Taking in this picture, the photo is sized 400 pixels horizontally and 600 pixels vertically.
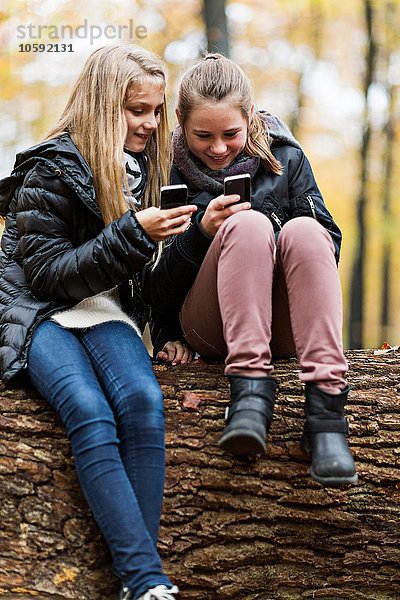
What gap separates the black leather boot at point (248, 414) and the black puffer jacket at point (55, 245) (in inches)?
26.1

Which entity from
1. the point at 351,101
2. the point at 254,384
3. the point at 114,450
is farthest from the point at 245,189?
the point at 351,101

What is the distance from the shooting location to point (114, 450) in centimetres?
248

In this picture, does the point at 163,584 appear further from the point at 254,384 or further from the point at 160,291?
the point at 160,291

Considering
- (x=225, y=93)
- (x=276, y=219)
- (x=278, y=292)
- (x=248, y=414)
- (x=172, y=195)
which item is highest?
(x=225, y=93)

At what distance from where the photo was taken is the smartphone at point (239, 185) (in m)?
2.84

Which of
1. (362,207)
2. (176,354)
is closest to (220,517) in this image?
(176,354)

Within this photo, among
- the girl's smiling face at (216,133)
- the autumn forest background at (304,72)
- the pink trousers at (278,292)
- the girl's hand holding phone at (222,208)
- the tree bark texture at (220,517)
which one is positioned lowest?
the tree bark texture at (220,517)

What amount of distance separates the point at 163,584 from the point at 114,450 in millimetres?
483

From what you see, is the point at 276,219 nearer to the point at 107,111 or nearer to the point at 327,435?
the point at 107,111

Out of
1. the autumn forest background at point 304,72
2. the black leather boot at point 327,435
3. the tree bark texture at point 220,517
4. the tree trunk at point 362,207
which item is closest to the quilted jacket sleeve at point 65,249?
the tree bark texture at point 220,517

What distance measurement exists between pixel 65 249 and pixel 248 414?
100 cm

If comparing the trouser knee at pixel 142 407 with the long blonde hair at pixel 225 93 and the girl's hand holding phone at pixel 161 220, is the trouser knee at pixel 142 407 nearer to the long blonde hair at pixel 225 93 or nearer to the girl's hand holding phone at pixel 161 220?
the girl's hand holding phone at pixel 161 220

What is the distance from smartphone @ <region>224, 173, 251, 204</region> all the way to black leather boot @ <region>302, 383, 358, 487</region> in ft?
2.78

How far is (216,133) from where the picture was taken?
10.3 ft
